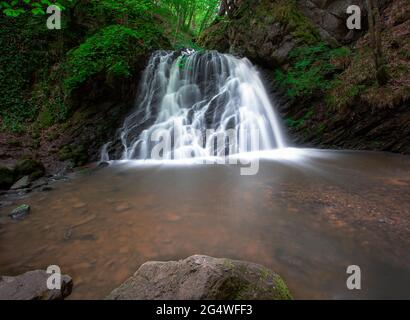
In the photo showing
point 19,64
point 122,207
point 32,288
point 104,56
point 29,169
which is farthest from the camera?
point 19,64

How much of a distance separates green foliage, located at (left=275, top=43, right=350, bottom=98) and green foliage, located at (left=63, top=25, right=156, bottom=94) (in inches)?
236

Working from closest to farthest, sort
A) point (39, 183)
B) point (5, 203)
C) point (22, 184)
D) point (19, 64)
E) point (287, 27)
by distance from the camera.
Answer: point (5, 203)
point (22, 184)
point (39, 183)
point (19, 64)
point (287, 27)

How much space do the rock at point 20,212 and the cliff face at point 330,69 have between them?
810cm

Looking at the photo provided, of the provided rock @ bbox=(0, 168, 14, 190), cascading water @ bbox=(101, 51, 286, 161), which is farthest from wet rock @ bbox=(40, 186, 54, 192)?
cascading water @ bbox=(101, 51, 286, 161)

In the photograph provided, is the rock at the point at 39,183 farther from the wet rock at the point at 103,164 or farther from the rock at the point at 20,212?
the rock at the point at 20,212

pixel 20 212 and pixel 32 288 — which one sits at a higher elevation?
pixel 20 212

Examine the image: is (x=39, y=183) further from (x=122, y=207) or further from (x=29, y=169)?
(x=122, y=207)

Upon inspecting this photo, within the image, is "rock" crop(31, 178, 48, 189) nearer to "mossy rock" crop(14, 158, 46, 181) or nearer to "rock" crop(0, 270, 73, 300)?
"mossy rock" crop(14, 158, 46, 181)

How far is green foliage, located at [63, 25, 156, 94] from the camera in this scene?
9867 millimetres

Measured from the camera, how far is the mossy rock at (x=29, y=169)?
693 cm

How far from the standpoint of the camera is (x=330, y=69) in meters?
9.75

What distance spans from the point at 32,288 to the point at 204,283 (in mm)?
1588

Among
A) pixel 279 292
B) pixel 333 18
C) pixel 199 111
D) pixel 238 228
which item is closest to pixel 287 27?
pixel 333 18
